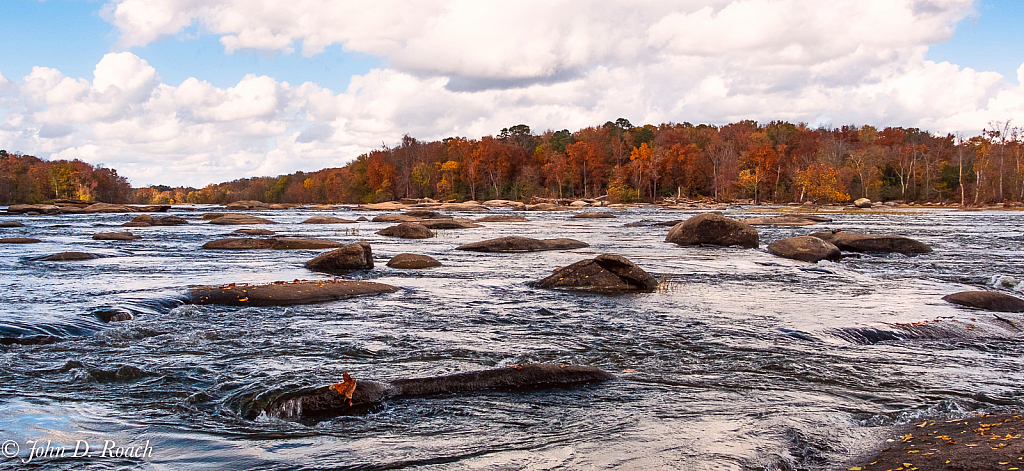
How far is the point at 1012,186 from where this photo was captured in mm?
71875

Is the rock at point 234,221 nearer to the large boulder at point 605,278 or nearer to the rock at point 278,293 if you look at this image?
the rock at point 278,293

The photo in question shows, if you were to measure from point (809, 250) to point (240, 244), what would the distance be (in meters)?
16.1

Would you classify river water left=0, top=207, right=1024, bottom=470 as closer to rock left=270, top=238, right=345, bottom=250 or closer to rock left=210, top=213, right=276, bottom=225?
rock left=270, top=238, right=345, bottom=250

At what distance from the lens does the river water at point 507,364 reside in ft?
13.4

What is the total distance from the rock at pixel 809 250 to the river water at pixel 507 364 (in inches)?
155

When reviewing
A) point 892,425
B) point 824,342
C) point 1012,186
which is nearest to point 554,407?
point 892,425

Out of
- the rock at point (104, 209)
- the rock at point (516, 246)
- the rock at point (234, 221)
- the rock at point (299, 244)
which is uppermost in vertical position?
the rock at point (104, 209)

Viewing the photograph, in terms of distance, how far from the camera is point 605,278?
10.8m

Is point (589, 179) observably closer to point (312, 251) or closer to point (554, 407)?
point (312, 251)

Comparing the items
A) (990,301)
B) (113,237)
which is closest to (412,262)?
(990,301)

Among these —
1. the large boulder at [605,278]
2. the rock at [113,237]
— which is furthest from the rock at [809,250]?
the rock at [113,237]

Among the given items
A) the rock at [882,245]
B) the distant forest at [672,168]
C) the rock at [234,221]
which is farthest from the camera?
the distant forest at [672,168]

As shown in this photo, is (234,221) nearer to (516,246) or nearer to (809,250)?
(516,246)

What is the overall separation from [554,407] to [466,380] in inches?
34.0
